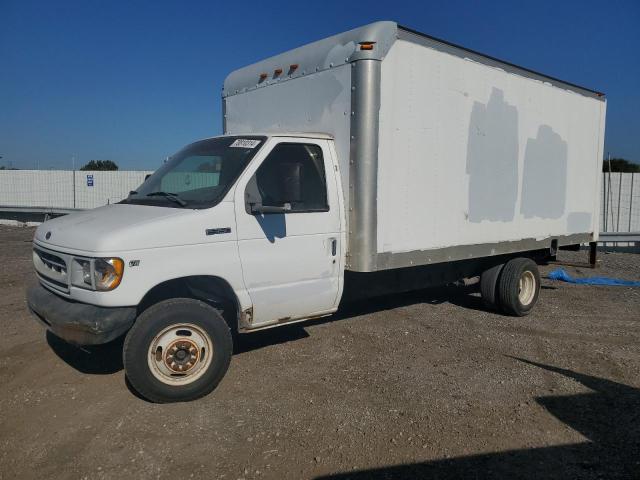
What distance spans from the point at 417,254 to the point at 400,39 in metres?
2.17

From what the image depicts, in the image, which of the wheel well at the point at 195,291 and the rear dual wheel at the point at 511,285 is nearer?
the wheel well at the point at 195,291

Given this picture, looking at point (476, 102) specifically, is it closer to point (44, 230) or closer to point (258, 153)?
point (258, 153)

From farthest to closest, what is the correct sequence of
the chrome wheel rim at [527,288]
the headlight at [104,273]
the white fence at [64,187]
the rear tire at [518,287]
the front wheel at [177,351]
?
the white fence at [64,187] < the chrome wheel rim at [527,288] < the rear tire at [518,287] < the front wheel at [177,351] < the headlight at [104,273]

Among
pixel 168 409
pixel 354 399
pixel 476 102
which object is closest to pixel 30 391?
pixel 168 409

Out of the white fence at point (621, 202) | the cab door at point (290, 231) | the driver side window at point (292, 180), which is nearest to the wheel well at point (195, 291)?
the cab door at point (290, 231)

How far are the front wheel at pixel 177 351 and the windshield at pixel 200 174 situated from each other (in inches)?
35.8

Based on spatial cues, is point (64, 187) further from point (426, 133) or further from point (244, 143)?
point (426, 133)

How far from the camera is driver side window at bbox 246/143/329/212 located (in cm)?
446

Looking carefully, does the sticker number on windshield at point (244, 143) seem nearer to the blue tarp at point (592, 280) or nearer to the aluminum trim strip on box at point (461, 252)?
the aluminum trim strip on box at point (461, 252)

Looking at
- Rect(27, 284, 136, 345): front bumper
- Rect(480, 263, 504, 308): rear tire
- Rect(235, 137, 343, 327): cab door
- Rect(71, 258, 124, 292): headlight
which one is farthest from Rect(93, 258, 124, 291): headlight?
Rect(480, 263, 504, 308): rear tire

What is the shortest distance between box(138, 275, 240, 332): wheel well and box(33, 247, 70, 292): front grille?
0.63 metres

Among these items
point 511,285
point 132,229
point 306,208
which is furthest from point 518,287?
point 132,229

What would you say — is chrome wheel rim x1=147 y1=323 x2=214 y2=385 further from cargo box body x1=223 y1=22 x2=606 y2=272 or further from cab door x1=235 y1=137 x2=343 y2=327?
cargo box body x1=223 y1=22 x2=606 y2=272

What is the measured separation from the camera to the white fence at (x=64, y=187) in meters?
21.1
